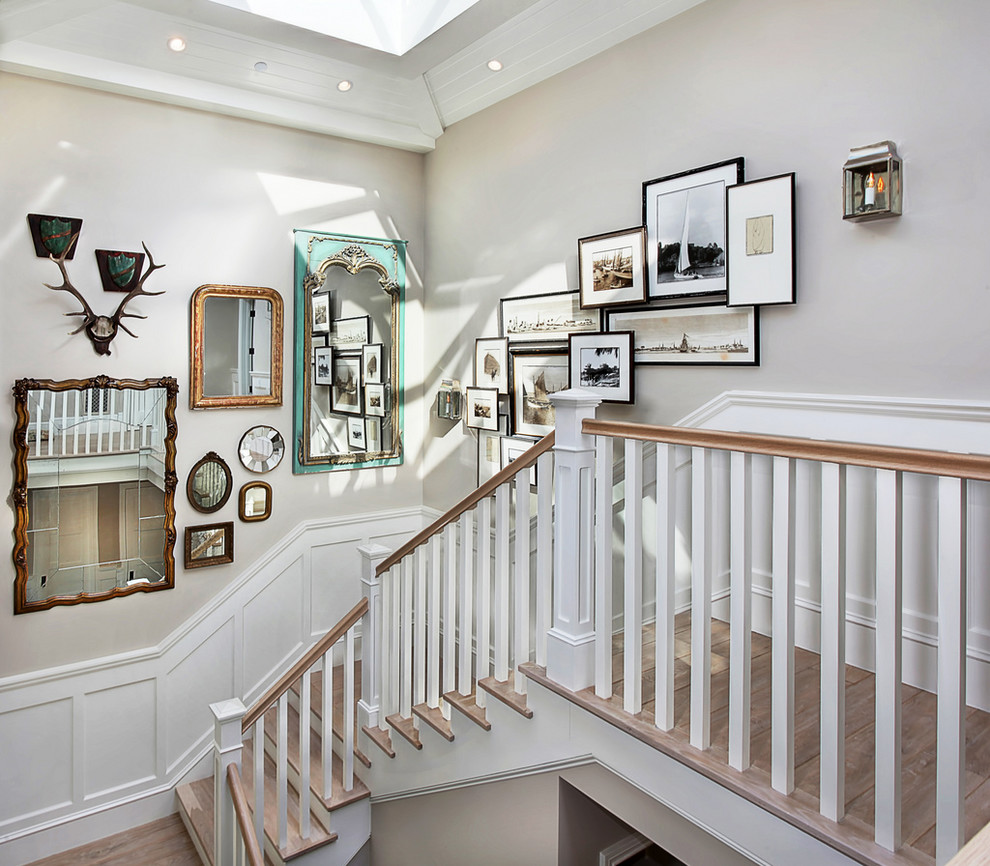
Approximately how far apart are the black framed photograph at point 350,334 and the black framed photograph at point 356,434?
463 mm

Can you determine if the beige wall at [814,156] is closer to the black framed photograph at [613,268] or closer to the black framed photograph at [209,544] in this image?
the black framed photograph at [613,268]

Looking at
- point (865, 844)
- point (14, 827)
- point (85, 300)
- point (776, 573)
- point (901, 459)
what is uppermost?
point (85, 300)

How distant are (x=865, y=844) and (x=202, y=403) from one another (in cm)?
360

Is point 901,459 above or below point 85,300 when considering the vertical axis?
below

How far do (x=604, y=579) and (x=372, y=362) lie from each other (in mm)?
2768

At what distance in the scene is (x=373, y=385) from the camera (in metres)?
4.57

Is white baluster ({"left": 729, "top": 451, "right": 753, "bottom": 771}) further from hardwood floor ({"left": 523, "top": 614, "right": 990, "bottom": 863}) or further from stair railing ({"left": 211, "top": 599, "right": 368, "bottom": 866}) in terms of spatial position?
stair railing ({"left": 211, "top": 599, "right": 368, "bottom": 866})

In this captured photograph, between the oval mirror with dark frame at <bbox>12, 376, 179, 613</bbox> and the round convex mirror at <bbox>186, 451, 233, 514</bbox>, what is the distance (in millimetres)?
114

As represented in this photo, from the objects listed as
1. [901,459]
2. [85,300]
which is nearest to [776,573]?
[901,459]

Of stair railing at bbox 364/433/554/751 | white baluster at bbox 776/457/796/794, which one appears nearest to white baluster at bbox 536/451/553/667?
stair railing at bbox 364/433/554/751

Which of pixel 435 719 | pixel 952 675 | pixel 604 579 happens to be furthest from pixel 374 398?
pixel 952 675

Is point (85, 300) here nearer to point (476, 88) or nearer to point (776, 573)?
point (476, 88)

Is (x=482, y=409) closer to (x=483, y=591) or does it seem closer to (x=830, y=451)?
(x=483, y=591)

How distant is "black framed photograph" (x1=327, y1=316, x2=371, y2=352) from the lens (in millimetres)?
4401
